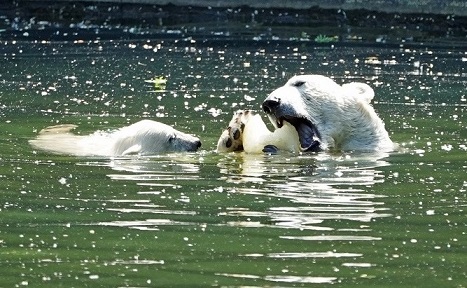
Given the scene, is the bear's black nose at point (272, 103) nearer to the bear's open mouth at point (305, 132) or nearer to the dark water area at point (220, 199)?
the bear's open mouth at point (305, 132)

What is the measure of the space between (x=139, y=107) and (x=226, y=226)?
7148 millimetres

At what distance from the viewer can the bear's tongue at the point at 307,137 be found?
11.4 metres

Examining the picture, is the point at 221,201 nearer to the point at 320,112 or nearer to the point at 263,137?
the point at 263,137

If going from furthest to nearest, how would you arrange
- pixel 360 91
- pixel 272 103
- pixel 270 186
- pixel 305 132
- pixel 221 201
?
pixel 360 91
pixel 305 132
pixel 272 103
pixel 270 186
pixel 221 201

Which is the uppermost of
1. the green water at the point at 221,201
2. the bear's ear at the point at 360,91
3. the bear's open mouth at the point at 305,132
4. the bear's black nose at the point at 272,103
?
the bear's ear at the point at 360,91

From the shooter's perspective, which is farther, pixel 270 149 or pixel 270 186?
pixel 270 149

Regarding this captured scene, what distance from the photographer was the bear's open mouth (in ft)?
37.4

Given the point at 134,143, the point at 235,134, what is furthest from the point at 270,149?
the point at 134,143

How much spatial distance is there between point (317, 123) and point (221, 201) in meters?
3.00

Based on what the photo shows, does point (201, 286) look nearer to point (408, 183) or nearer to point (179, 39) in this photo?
point (408, 183)

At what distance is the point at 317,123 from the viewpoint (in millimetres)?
11586

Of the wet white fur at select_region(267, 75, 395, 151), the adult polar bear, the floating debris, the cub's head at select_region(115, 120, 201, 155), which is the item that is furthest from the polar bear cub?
the floating debris

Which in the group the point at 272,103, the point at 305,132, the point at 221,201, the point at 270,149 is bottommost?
the point at 221,201

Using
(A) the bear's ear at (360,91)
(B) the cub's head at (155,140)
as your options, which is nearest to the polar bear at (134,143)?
(B) the cub's head at (155,140)
